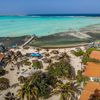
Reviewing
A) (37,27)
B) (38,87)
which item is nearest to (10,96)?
(38,87)

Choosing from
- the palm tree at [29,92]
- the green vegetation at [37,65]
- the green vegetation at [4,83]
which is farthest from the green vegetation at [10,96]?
the green vegetation at [37,65]

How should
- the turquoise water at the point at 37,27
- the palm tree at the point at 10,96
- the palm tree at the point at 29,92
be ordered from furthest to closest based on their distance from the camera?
the turquoise water at the point at 37,27
the palm tree at the point at 10,96
the palm tree at the point at 29,92

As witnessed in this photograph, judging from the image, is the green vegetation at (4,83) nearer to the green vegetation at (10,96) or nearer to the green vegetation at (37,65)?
the green vegetation at (10,96)

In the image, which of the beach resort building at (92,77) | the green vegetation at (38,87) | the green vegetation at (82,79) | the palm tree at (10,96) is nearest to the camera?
the green vegetation at (38,87)

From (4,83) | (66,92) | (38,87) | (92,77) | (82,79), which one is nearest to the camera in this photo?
(66,92)

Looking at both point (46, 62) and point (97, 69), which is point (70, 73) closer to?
point (97, 69)

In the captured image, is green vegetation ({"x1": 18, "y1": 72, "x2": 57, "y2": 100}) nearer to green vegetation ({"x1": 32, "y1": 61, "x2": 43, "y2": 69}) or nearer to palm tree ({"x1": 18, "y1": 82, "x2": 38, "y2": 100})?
palm tree ({"x1": 18, "y1": 82, "x2": 38, "y2": 100})

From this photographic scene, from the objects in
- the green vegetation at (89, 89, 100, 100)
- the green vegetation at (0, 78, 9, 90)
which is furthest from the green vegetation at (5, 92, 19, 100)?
the green vegetation at (89, 89, 100, 100)

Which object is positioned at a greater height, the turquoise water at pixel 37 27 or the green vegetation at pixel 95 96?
the turquoise water at pixel 37 27

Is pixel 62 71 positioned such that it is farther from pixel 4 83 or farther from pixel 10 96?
pixel 10 96
